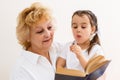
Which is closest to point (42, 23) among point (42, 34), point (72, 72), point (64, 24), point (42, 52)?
point (42, 34)

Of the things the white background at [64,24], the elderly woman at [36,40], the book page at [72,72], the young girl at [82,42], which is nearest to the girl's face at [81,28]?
the young girl at [82,42]

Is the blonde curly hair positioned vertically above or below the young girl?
above

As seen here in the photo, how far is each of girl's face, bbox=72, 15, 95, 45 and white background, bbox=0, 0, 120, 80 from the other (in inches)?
14.5

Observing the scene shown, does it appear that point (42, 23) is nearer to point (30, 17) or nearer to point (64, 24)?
point (30, 17)

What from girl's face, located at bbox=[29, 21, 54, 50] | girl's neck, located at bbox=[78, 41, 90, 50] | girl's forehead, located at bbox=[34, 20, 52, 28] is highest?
girl's forehead, located at bbox=[34, 20, 52, 28]

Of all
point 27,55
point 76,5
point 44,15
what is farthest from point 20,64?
point 76,5

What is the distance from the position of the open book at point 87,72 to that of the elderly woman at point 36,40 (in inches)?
8.2

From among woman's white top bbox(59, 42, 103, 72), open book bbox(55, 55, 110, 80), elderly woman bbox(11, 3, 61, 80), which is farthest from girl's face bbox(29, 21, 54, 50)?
open book bbox(55, 55, 110, 80)

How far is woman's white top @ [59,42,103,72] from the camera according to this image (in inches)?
45.6

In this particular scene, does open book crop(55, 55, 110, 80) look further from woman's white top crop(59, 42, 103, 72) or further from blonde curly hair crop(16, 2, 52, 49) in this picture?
blonde curly hair crop(16, 2, 52, 49)

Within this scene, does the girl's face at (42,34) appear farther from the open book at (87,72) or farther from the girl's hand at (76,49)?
the open book at (87,72)

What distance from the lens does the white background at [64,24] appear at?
145 centimetres

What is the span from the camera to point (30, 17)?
1.14m

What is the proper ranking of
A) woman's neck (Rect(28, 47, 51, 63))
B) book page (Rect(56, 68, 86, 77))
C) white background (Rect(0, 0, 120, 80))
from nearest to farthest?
1. book page (Rect(56, 68, 86, 77))
2. woman's neck (Rect(28, 47, 51, 63))
3. white background (Rect(0, 0, 120, 80))
